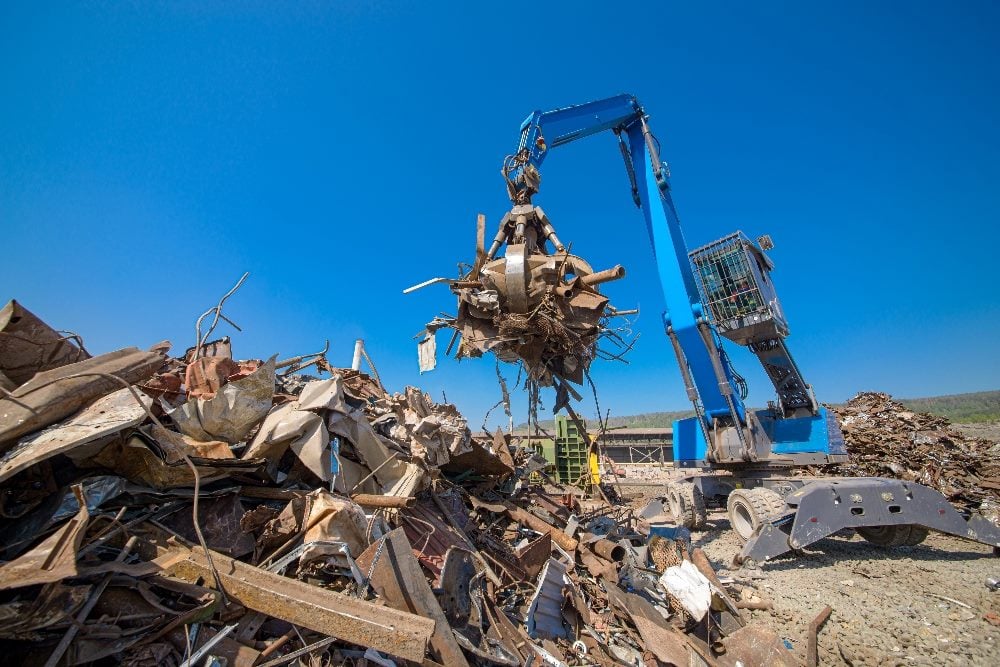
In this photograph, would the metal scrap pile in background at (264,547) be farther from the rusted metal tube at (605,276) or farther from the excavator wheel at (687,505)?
the excavator wheel at (687,505)

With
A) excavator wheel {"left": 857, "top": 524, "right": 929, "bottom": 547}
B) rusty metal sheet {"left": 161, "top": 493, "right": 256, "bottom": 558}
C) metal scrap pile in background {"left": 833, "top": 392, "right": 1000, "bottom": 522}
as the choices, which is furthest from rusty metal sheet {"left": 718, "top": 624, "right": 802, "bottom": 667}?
metal scrap pile in background {"left": 833, "top": 392, "right": 1000, "bottom": 522}

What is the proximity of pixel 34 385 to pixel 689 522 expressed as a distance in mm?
9412

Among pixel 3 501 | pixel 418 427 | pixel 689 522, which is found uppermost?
pixel 418 427

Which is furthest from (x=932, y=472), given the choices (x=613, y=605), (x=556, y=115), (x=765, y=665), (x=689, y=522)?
(x=556, y=115)

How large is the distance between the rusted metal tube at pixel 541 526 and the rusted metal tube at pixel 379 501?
2.13m

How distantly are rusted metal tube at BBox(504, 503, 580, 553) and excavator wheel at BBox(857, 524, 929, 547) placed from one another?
17.4 ft

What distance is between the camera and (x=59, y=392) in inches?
106

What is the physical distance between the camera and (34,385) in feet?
8.95

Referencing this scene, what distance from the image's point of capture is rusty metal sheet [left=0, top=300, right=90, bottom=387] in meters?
3.09

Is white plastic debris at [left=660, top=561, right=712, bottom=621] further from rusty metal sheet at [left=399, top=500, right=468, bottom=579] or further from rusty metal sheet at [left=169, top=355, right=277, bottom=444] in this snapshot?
rusty metal sheet at [left=169, top=355, right=277, bottom=444]

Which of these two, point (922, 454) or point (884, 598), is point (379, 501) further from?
point (922, 454)

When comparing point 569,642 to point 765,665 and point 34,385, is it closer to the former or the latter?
point 765,665

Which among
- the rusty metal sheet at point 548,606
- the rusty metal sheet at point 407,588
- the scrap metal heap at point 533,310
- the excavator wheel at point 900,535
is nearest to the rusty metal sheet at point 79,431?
the rusty metal sheet at point 407,588

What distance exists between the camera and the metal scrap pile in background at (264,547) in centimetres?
222
